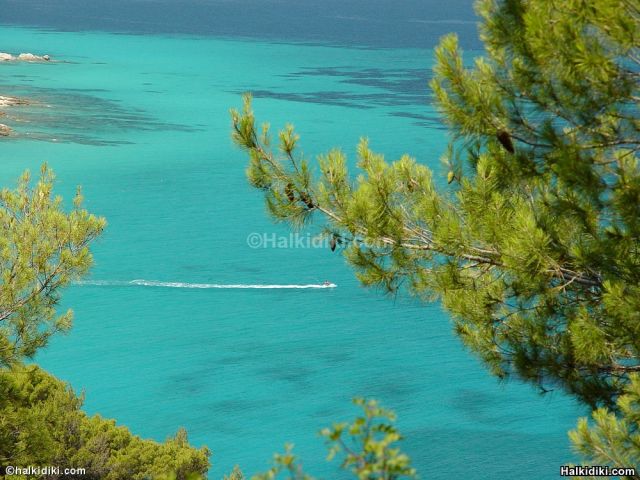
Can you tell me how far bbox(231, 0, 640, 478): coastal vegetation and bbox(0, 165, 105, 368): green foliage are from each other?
Result: 2.08 m

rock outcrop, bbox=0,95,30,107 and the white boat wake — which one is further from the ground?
rock outcrop, bbox=0,95,30,107

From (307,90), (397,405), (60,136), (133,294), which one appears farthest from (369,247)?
(307,90)

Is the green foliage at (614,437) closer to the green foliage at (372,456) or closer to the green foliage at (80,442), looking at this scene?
the green foliage at (372,456)

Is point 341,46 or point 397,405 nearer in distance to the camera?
point 397,405

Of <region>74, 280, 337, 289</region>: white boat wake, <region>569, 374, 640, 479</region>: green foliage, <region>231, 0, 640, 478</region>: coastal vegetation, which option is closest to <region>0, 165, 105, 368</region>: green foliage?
<region>231, 0, 640, 478</region>: coastal vegetation

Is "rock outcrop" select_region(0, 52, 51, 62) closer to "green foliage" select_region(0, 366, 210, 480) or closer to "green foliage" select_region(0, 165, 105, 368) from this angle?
"green foliage" select_region(0, 366, 210, 480)

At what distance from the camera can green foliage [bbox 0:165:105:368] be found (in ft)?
26.4

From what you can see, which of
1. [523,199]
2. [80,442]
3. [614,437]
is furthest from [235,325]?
[614,437]

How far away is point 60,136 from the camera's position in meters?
34.4

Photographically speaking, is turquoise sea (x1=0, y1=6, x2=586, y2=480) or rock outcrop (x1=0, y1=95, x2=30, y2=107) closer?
turquoise sea (x1=0, y1=6, x2=586, y2=480)

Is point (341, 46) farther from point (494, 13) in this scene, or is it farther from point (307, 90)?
A: point (494, 13)

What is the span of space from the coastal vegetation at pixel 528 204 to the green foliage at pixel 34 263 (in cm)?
208

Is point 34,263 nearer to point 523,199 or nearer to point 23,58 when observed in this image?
point 523,199

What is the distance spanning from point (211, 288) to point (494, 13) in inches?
659
